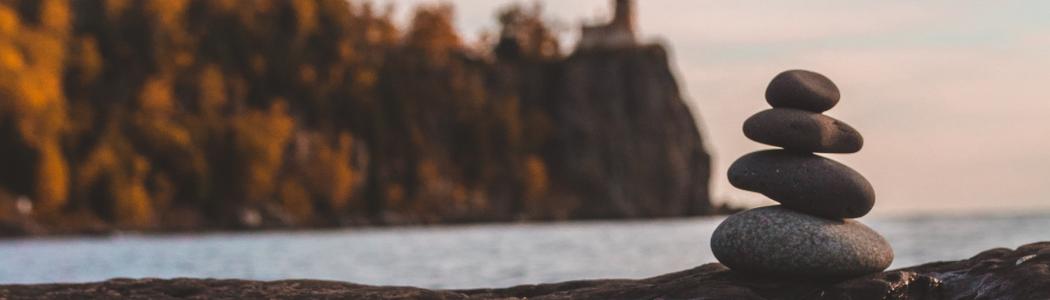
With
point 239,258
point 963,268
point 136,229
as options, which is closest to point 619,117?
point 136,229

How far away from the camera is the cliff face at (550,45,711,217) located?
527ft

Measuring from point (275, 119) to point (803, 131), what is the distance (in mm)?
118753

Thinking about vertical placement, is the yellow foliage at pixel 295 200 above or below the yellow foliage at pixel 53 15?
below

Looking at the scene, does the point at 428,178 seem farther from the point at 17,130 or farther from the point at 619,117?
the point at 17,130

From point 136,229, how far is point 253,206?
16167 millimetres

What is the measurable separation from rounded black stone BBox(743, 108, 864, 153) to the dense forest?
286 feet

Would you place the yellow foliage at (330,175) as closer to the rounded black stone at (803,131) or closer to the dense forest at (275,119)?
the dense forest at (275,119)

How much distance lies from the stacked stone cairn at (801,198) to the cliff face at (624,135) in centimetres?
14375

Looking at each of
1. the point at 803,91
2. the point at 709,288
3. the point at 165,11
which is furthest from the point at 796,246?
the point at 165,11

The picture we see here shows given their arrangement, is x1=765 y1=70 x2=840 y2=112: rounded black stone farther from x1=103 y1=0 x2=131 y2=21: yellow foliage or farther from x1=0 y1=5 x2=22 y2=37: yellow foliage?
x1=103 y1=0 x2=131 y2=21: yellow foliage

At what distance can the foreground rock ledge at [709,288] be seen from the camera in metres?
13.3

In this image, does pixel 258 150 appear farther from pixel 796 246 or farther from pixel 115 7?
pixel 796 246

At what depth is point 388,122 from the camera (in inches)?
5773

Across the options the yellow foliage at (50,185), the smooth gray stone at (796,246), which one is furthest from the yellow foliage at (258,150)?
the smooth gray stone at (796,246)
